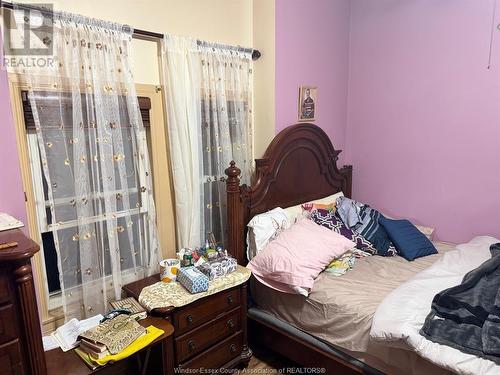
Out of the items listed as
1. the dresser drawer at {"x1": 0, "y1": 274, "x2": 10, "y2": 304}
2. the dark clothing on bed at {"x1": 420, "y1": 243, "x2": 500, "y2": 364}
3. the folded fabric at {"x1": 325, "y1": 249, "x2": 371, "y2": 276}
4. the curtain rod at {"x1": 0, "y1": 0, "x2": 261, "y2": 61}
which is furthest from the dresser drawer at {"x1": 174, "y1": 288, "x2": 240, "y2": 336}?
the curtain rod at {"x1": 0, "y1": 0, "x2": 261, "y2": 61}

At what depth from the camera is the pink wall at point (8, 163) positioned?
4.73 feet

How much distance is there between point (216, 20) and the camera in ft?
7.78

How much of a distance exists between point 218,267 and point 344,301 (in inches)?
28.0

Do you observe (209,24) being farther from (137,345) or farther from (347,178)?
(137,345)

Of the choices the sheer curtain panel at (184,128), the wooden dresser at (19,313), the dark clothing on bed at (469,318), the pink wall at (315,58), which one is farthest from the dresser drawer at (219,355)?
the pink wall at (315,58)

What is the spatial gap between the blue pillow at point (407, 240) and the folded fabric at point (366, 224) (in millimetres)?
41

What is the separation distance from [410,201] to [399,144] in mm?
474

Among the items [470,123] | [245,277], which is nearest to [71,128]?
[245,277]

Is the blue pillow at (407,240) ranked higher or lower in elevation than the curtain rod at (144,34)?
lower

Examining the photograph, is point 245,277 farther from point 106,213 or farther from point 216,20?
point 216,20

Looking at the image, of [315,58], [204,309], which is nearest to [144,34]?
[315,58]

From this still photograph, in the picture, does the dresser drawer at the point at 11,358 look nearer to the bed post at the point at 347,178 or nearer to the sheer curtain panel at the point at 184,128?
the sheer curtain panel at the point at 184,128

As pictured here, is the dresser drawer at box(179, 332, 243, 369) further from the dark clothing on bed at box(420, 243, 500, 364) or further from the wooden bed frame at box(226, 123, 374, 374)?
the dark clothing on bed at box(420, 243, 500, 364)

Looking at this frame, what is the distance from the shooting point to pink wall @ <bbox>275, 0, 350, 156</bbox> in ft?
8.46
